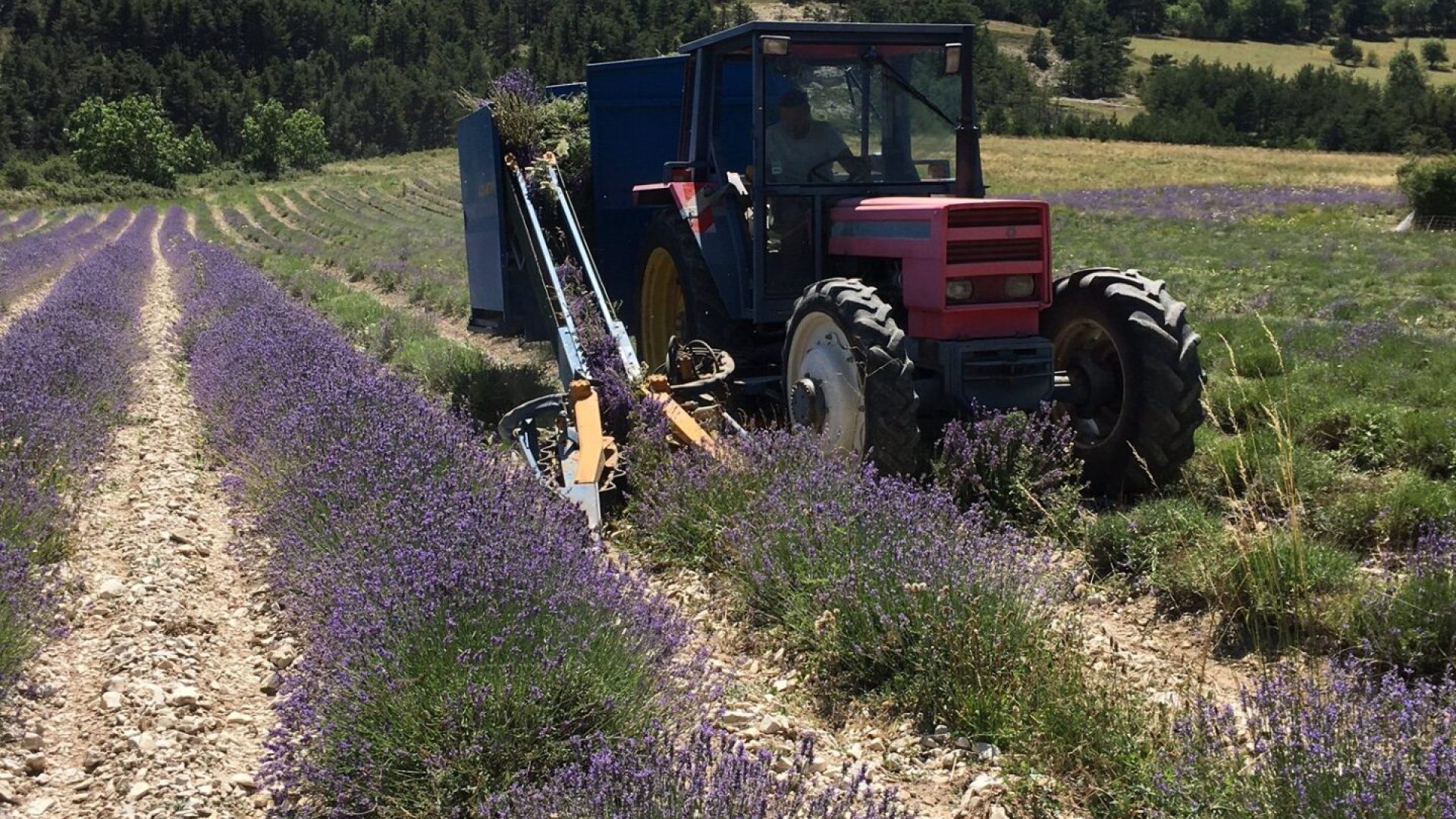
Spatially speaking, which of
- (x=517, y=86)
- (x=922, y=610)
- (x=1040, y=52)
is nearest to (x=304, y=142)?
(x=1040, y=52)

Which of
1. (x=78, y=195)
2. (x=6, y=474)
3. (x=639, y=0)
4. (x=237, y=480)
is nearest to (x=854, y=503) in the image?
(x=237, y=480)

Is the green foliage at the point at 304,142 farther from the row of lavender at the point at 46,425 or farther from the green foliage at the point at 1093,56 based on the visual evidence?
the row of lavender at the point at 46,425

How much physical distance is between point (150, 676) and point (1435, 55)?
128638 mm

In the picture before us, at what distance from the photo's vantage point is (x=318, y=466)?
496cm

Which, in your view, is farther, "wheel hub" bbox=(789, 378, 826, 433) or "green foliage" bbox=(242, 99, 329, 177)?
"green foliage" bbox=(242, 99, 329, 177)

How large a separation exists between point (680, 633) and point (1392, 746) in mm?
1926

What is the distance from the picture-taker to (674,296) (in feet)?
26.1

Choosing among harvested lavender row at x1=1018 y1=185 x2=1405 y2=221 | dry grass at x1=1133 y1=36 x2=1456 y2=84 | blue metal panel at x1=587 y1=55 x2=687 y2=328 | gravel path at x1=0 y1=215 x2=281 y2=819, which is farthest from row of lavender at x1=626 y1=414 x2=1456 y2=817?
dry grass at x1=1133 y1=36 x2=1456 y2=84

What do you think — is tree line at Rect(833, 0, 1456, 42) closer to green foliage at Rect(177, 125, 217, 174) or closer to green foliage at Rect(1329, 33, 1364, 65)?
green foliage at Rect(1329, 33, 1364, 65)

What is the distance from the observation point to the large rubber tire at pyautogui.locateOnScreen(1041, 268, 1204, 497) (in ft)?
17.6

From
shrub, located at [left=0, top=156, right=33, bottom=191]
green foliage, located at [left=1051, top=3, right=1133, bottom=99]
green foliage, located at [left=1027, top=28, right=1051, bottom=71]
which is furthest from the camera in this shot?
green foliage, located at [left=1027, top=28, right=1051, bottom=71]

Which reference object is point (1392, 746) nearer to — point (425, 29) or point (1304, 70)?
point (1304, 70)

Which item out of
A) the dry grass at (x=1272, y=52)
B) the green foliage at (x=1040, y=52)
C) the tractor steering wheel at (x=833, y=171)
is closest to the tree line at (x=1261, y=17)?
the dry grass at (x=1272, y=52)

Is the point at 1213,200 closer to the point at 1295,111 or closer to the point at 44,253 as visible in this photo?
the point at 44,253
